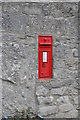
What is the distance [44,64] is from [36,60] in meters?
0.13

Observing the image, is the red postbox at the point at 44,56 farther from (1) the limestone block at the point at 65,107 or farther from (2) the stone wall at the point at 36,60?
(1) the limestone block at the point at 65,107

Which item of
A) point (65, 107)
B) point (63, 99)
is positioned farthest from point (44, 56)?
point (65, 107)

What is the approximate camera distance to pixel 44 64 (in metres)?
3.79

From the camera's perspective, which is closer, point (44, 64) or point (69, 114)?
point (44, 64)

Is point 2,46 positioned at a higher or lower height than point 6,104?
higher

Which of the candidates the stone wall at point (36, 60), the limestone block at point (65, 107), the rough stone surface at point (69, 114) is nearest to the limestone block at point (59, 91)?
the stone wall at point (36, 60)

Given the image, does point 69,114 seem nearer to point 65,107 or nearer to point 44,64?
point 65,107

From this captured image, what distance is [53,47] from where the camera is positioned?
3.79 m

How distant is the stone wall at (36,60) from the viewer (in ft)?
12.0

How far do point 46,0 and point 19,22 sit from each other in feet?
1.55

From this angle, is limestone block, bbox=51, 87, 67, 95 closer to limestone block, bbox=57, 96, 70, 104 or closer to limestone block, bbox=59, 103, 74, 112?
limestone block, bbox=57, 96, 70, 104

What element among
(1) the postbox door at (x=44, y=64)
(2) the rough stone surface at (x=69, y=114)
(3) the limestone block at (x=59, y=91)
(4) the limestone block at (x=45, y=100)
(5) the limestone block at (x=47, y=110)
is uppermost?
(1) the postbox door at (x=44, y=64)

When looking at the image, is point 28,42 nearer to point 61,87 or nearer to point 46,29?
point 46,29

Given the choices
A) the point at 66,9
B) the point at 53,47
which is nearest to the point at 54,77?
the point at 53,47
